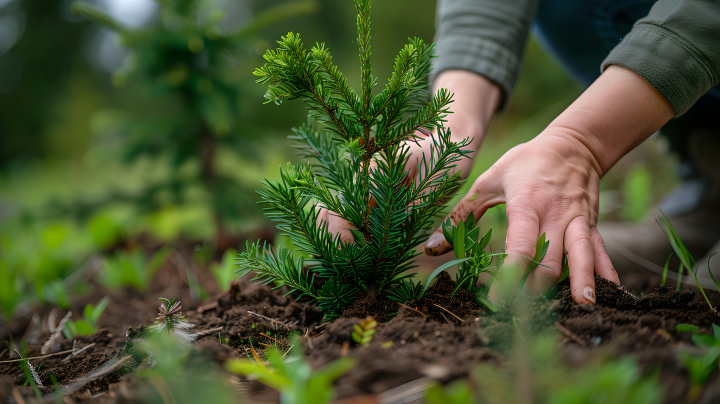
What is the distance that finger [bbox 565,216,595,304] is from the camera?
0.77 m

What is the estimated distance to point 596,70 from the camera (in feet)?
5.95

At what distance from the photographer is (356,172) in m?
0.78

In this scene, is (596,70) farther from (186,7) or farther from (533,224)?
(186,7)

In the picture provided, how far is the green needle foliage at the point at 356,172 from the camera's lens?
69 cm

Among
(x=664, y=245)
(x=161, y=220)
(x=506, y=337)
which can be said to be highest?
(x=161, y=220)

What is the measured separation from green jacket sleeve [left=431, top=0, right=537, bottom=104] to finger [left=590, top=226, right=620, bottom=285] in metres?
0.73

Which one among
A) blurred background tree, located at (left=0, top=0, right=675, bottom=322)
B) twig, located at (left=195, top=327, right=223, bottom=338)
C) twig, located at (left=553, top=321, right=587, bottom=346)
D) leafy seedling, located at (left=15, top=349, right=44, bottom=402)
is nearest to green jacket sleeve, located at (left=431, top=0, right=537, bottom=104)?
blurred background tree, located at (left=0, top=0, right=675, bottom=322)

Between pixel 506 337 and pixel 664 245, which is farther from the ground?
pixel 506 337

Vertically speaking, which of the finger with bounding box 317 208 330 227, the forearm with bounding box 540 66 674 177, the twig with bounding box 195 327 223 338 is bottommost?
the twig with bounding box 195 327 223 338

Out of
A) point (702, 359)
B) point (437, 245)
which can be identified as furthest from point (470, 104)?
point (702, 359)

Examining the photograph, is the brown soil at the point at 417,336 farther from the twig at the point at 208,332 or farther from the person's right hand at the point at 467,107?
the person's right hand at the point at 467,107

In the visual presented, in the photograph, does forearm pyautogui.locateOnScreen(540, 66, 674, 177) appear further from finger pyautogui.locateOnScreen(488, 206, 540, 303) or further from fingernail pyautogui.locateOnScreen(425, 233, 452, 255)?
fingernail pyautogui.locateOnScreen(425, 233, 452, 255)

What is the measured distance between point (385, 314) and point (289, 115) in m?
5.70

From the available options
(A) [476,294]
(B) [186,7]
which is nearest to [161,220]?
(B) [186,7]
